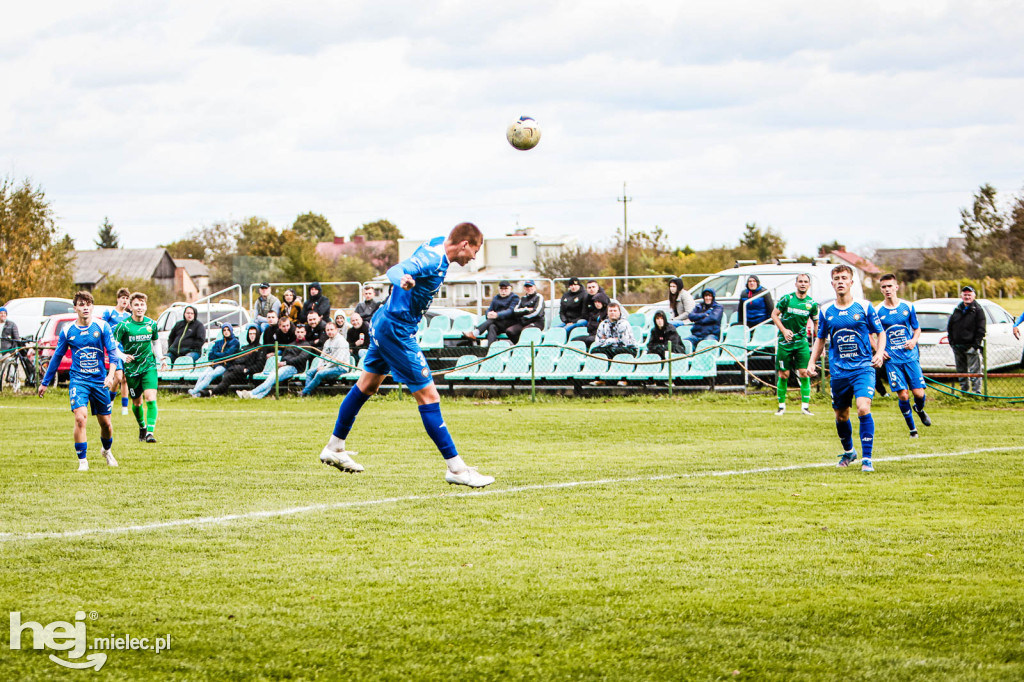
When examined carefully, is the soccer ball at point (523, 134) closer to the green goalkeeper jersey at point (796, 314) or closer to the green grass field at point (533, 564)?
the green grass field at point (533, 564)

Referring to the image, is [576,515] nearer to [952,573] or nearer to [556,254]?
[952,573]

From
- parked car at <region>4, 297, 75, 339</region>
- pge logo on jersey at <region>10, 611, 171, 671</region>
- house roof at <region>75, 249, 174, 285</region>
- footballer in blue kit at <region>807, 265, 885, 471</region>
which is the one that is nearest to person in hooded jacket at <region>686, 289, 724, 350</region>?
footballer in blue kit at <region>807, 265, 885, 471</region>

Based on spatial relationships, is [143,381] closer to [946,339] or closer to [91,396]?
[91,396]

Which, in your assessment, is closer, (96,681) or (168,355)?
(96,681)

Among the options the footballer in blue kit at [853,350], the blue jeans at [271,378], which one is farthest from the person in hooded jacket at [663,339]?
the footballer in blue kit at [853,350]

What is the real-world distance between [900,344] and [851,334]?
4.09 meters

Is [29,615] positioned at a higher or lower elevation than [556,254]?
lower

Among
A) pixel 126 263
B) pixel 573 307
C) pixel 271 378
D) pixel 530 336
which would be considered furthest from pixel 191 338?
pixel 126 263

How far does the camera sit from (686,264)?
52031 millimetres

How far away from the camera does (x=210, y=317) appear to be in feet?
90.1

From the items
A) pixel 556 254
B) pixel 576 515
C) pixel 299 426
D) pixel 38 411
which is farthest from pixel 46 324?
pixel 556 254

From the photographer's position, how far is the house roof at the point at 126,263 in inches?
3688

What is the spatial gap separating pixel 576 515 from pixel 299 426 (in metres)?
8.24

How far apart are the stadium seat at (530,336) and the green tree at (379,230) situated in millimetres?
101325
